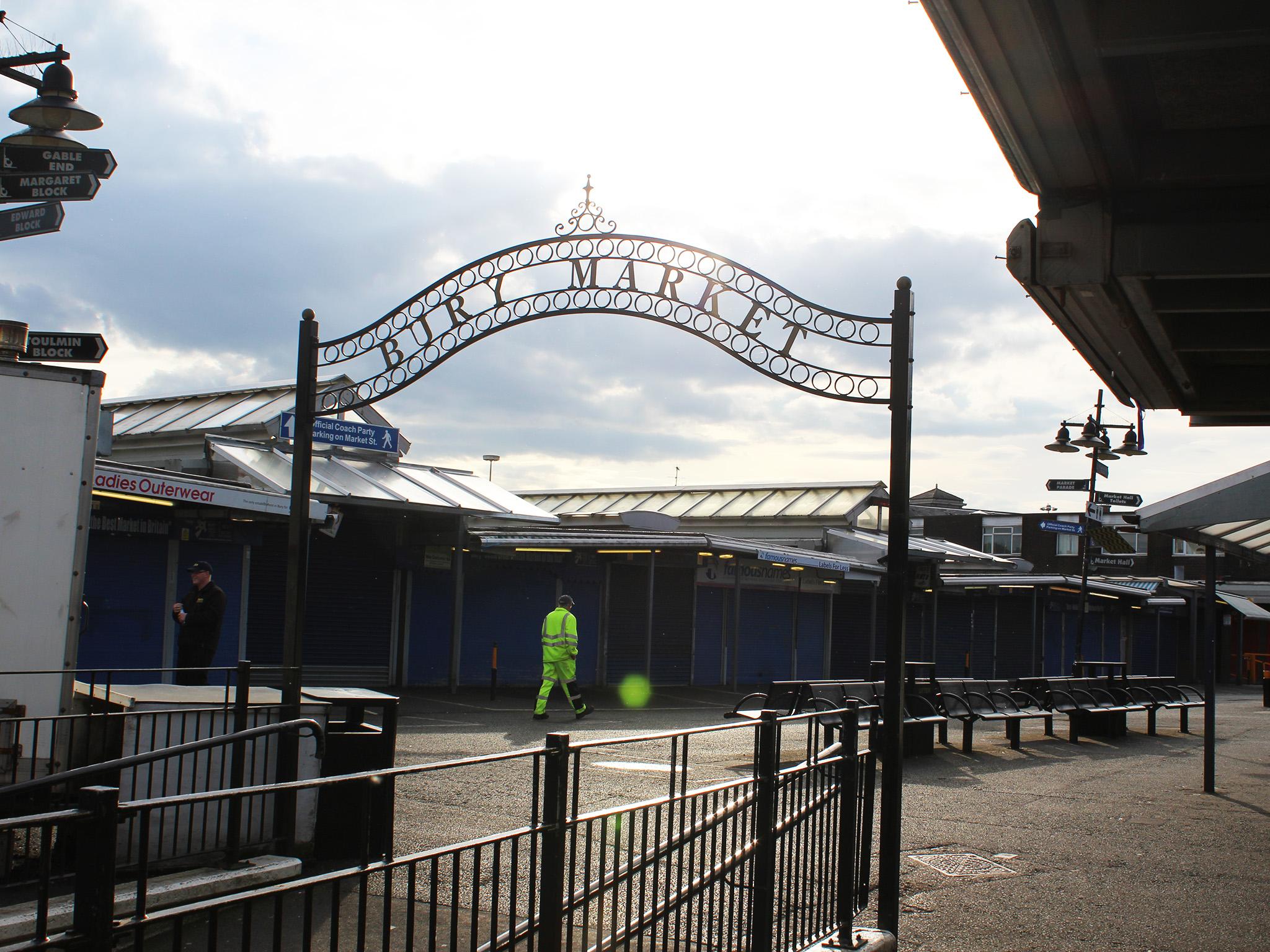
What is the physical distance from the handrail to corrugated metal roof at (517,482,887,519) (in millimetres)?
26626

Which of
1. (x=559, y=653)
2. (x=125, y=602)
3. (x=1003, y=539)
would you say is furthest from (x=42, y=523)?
(x=1003, y=539)

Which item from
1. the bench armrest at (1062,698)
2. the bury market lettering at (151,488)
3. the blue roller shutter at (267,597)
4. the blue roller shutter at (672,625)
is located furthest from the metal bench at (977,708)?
the blue roller shutter at (267,597)

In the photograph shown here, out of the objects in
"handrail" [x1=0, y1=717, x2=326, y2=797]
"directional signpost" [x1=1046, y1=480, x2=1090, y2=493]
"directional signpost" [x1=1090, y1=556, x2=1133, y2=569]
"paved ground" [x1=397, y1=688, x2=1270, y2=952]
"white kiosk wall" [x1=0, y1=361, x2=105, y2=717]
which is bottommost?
"paved ground" [x1=397, y1=688, x2=1270, y2=952]

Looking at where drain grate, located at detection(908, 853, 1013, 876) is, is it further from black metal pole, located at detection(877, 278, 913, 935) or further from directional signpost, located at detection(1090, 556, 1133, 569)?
directional signpost, located at detection(1090, 556, 1133, 569)

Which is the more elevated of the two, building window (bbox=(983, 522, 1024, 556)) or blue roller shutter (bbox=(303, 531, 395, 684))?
building window (bbox=(983, 522, 1024, 556))

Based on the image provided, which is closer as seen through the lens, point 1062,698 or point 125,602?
point 125,602

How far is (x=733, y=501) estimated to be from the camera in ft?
116

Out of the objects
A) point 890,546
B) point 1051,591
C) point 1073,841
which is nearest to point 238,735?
point 890,546

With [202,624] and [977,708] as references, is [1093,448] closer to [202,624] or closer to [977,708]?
[977,708]

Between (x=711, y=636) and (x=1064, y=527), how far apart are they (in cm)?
778

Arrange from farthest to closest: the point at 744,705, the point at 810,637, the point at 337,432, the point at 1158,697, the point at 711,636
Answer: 1. the point at 810,637
2. the point at 711,636
3. the point at 1158,697
4. the point at 744,705
5. the point at 337,432

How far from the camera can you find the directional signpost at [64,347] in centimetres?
769

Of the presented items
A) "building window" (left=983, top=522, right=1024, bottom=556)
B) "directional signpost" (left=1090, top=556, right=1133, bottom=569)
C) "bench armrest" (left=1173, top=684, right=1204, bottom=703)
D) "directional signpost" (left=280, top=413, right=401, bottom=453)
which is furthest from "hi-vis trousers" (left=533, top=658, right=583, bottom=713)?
"building window" (left=983, top=522, right=1024, bottom=556)

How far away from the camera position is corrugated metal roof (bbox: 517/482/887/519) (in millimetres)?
32969
